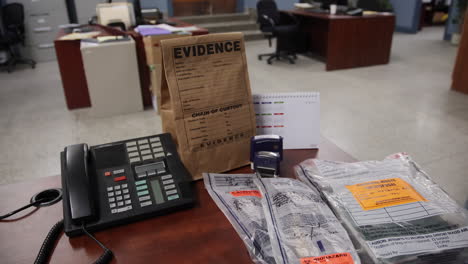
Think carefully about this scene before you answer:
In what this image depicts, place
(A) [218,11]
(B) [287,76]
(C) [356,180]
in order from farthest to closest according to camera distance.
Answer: (A) [218,11] → (B) [287,76] → (C) [356,180]

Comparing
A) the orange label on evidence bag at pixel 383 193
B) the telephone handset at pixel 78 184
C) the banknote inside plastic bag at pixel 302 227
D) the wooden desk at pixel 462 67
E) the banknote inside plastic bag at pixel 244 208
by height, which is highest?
the telephone handset at pixel 78 184

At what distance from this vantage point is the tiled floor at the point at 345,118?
8.68 ft

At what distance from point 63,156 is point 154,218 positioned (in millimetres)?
265

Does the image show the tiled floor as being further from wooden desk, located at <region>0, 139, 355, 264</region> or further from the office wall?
the office wall

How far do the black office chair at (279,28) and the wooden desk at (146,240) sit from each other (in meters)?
4.91

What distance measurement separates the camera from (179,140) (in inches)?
33.8

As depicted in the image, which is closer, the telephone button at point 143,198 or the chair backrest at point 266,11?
the telephone button at point 143,198

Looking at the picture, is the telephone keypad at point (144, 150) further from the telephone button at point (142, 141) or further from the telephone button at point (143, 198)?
the telephone button at point (143, 198)

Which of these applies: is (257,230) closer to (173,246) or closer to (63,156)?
(173,246)

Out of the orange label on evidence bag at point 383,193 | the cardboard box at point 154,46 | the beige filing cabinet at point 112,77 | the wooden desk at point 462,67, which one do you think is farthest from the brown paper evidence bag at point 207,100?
the wooden desk at point 462,67

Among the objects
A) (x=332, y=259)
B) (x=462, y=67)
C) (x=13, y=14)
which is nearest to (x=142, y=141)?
(x=332, y=259)

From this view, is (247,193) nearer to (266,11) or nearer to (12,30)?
(266,11)

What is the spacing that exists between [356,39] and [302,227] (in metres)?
4.96

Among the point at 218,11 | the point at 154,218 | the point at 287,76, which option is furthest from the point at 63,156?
the point at 218,11
